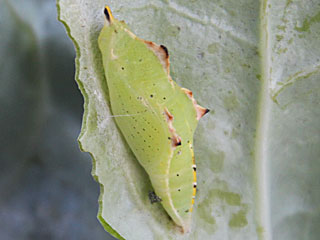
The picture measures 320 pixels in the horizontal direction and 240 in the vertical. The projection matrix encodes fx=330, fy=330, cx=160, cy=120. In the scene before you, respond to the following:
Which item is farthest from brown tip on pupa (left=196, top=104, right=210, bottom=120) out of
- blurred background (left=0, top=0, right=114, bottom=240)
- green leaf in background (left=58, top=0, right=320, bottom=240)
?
blurred background (left=0, top=0, right=114, bottom=240)

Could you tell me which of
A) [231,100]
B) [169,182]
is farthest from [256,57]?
[169,182]

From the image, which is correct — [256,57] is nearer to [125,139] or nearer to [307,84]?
[307,84]

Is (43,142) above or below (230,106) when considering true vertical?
below

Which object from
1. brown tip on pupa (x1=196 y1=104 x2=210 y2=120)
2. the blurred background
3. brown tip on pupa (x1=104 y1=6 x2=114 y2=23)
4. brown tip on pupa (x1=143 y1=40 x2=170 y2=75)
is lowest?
the blurred background

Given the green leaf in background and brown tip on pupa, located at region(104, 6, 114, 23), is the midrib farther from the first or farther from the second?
brown tip on pupa, located at region(104, 6, 114, 23)

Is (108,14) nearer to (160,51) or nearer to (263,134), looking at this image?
(160,51)

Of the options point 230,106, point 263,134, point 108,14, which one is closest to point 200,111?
point 230,106
